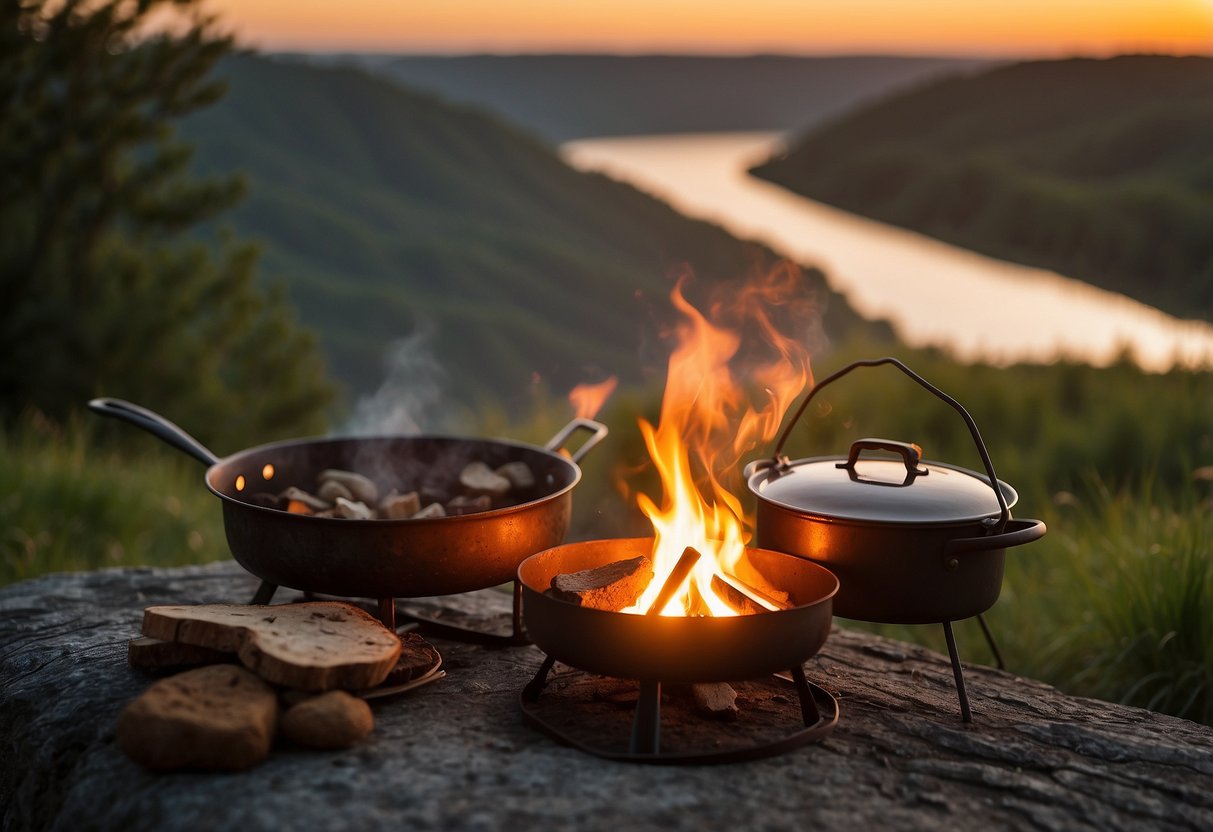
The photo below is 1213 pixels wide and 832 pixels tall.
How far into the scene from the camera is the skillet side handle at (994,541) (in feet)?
8.94

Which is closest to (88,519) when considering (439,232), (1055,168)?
(1055,168)

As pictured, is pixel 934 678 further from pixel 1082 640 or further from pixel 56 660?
pixel 56 660

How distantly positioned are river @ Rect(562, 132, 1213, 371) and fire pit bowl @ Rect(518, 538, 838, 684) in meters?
7.59

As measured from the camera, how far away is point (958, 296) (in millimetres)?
15039

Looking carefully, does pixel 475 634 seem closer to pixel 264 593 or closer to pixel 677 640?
pixel 264 593

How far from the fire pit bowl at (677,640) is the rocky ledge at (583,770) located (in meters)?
0.23

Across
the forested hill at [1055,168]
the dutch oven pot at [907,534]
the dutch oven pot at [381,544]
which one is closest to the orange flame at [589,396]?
the dutch oven pot at [381,544]

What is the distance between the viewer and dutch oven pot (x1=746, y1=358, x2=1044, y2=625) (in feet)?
9.22

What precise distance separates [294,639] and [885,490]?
168 cm

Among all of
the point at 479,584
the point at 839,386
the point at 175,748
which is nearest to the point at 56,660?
the point at 175,748

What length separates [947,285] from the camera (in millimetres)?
16328

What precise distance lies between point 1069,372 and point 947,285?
6.52 metres

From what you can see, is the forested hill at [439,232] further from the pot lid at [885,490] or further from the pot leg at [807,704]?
the pot leg at [807,704]

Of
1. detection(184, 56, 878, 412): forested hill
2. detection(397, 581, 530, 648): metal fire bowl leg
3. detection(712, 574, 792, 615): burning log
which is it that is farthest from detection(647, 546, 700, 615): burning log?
detection(184, 56, 878, 412): forested hill
